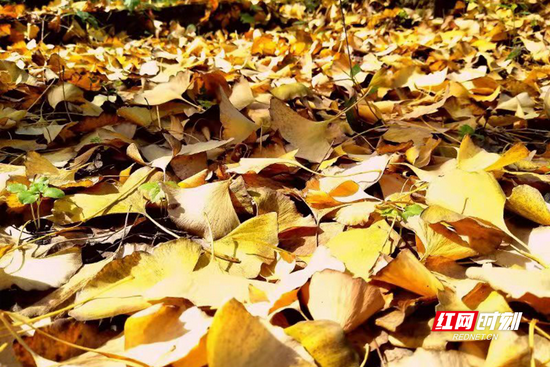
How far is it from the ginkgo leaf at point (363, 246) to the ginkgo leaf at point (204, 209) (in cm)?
12

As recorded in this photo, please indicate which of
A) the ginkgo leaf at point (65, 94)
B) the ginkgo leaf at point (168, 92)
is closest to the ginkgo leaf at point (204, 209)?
the ginkgo leaf at point (168, 92)

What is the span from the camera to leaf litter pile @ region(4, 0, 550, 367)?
0.35 metres

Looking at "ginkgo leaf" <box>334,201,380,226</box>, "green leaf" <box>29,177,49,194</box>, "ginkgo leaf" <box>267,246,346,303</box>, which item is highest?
"green leaf" <box>29,177,49,194</box>

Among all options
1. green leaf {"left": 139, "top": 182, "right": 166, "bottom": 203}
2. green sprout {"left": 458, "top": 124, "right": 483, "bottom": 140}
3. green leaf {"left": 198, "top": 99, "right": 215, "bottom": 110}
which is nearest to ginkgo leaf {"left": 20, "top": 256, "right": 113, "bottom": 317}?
green leaf {"left": 139, "top": 182, "right": 166, "bottom": 203}

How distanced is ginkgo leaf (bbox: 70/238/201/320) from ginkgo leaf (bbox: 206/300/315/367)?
0.37 ft

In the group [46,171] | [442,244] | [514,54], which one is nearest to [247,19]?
[514,54]

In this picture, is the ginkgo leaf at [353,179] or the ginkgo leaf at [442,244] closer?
the ginkgo leaf at [442,244]

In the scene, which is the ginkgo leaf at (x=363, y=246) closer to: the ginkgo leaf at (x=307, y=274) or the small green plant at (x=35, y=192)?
the ginkgo leaf at (x=307, y=274)

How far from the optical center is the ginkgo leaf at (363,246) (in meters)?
0.43

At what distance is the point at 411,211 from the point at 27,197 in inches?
17.7

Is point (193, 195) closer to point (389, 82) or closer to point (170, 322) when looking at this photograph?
point (170, 322)

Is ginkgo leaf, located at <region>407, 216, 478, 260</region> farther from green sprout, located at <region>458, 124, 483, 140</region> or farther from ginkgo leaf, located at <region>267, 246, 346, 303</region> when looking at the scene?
green sprout, located at <region>458, 124, 483, 140</region>

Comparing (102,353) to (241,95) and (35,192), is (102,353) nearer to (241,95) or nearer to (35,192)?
(35,192)

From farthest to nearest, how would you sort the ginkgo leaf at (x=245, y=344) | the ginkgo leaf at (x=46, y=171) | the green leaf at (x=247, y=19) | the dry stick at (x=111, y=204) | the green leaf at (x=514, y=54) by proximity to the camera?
the green leaf at (x=247, y=19) → the green leaf at (x=514, y=54) → the ginkgo leaf at (x=46, y=171) → the dry stick at (x=111, y=204) → the ginkgo leaf at (x=245, y=344)
